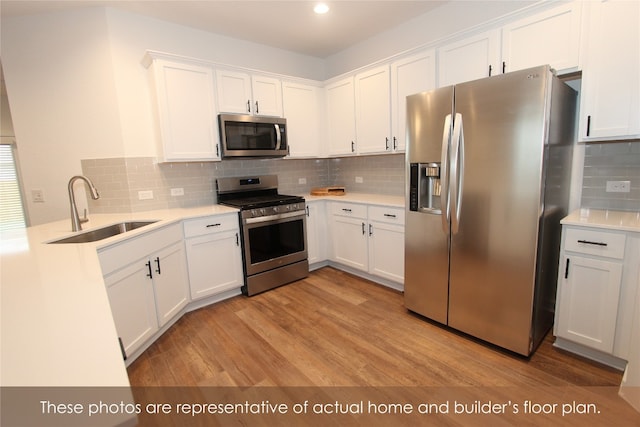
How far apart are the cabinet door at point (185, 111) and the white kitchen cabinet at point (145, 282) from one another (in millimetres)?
793

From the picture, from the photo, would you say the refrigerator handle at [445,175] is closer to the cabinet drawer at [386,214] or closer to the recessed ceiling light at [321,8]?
the cabinet drawer at [386,214]

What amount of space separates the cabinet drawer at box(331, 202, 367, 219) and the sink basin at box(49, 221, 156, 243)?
1894 millimetres

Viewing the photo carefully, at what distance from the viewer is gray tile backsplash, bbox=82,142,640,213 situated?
220 cm

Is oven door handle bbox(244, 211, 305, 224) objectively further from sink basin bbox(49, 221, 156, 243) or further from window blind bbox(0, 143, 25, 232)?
window blind bbox(0, 143, 25, 232)

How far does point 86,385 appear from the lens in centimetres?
53

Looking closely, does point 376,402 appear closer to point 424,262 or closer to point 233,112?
point 424,262

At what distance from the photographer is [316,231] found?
3684 millimetres

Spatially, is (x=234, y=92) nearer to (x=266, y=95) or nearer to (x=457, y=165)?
(x=266, y=95)

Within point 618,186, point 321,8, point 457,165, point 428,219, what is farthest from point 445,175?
point 321,8

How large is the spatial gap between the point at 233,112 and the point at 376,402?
9.25 feet

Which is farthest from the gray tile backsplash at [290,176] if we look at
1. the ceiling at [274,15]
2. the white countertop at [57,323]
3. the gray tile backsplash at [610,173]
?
the white countertop at [57,323]

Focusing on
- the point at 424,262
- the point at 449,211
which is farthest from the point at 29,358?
the point at 424,262

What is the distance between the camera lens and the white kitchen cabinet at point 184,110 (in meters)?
2.79

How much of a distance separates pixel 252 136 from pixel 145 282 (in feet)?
5.71
